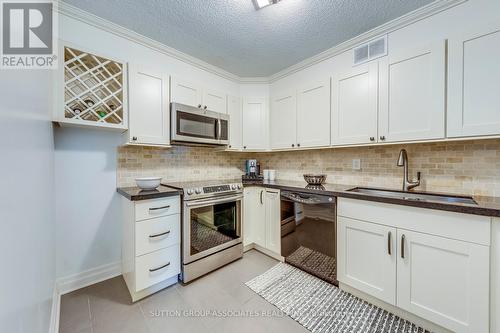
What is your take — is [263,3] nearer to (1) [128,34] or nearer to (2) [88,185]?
(1) [128,34]

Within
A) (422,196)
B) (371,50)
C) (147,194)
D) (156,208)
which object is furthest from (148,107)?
(422,196)

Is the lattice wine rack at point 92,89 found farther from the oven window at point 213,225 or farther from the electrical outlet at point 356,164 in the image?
the electrical outlet at point 356,164

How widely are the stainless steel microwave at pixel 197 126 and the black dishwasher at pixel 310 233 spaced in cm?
110

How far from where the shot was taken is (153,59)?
2.25 metres

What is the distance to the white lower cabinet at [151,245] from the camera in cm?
171

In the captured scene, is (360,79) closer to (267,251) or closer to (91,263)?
(267,251)

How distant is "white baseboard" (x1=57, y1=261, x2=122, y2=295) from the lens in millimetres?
1828

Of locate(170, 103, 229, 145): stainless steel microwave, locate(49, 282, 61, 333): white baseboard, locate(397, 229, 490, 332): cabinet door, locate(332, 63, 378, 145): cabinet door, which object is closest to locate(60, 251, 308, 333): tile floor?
locate(49, 282, 61, 333): white baseboard

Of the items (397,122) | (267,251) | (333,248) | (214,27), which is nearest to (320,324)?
(333,248)

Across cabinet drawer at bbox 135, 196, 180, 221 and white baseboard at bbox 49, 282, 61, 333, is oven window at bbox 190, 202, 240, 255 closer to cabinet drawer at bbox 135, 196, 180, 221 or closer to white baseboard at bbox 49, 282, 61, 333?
cabinet drawer at bbox 135, 196, 180, 221

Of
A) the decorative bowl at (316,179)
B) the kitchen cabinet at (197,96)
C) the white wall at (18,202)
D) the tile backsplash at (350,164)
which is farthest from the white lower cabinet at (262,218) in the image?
the white wall at (18,202)

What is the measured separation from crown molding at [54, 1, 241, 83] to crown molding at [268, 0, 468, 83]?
115 cm

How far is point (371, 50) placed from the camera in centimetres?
199

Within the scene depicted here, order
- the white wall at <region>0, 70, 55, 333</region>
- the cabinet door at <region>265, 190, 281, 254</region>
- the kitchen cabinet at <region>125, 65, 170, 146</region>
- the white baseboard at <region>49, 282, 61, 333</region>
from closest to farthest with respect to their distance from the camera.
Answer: the white wall at <region>0, 70, 55, 333</region>
the white baseboard at <region>49, 282, 61, 333</region>
the kitchen cabinet at <region>125, 65, 170, 146</region>
the cabinet door at <region>265, 190, 281, 254</region>
